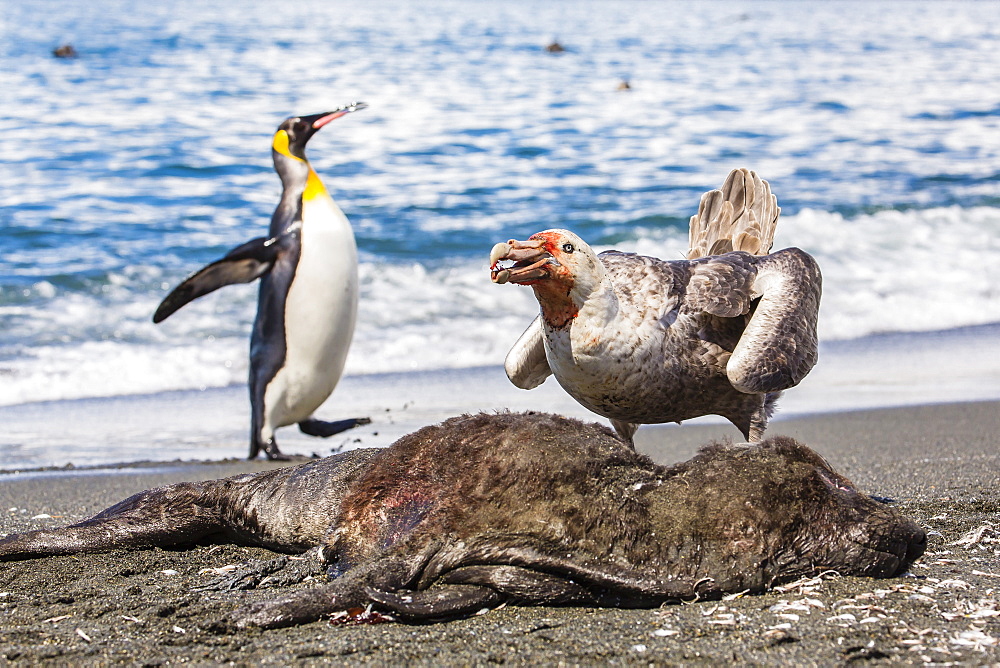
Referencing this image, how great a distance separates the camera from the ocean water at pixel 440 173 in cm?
1097

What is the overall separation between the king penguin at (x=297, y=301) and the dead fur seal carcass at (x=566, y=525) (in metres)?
3.97

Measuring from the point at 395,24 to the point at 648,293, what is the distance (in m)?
50.4

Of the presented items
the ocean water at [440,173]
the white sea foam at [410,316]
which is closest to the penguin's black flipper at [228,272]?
the ocean water at [440,173]

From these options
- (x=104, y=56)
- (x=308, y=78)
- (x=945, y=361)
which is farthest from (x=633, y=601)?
(x=104, y=56)

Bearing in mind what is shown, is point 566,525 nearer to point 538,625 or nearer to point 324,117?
point 538,625

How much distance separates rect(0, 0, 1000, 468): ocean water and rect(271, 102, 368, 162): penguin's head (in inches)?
75.1

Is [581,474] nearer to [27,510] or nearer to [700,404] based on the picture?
[700,404]

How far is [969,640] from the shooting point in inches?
131

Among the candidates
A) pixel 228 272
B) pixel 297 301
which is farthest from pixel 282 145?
pixel 297 301

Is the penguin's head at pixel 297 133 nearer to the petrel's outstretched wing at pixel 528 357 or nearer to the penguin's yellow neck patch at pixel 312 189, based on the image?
the penguin's yellow neck patch at pixel 312 189

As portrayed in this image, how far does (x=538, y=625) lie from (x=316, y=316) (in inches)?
202

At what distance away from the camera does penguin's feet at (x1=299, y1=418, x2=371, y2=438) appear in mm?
7573

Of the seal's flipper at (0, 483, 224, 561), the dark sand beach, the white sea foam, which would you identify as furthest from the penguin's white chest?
the dark sand beach

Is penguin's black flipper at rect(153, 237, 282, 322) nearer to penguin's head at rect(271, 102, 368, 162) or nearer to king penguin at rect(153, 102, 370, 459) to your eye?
king penguin at rect(153, 102, 370, 459)
